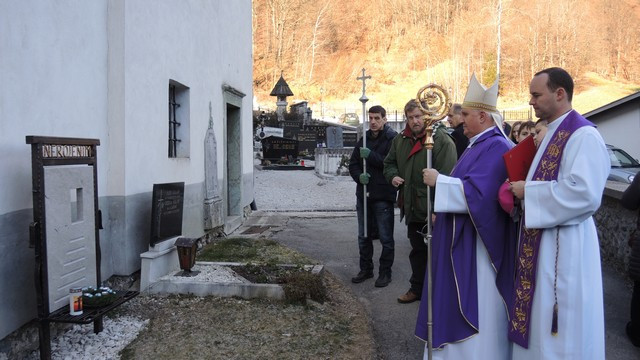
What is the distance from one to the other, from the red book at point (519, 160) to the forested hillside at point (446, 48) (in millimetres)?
48358

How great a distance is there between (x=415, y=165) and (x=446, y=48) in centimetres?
6846

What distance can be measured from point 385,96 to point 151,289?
175 feet

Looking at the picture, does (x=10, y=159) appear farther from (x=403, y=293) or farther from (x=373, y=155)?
(x=403, y=293)

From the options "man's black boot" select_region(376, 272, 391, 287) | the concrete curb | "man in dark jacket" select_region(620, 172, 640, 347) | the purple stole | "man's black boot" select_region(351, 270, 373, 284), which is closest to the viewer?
the purple stole

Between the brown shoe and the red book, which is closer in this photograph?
the red book

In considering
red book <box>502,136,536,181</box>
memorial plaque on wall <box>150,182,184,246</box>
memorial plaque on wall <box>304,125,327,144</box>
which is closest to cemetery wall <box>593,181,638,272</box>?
red book <box>502,136,536,181</box>

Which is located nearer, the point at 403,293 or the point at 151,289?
the point at 151,289

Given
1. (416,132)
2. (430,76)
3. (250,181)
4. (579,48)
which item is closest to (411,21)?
(430,76)

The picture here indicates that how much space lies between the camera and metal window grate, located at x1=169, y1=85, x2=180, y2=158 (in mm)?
6910

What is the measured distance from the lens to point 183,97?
23.0 ft

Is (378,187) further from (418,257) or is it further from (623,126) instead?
(623,126)

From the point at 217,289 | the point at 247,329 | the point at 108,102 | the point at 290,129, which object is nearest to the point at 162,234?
the point at 217,289

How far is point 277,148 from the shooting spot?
24516 mm

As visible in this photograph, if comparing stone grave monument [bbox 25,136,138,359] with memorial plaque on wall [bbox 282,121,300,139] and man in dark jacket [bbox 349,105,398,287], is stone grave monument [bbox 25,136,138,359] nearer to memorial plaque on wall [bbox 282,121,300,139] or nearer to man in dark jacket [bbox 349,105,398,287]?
man in dark jacket [bbox 349,105,398,287]
